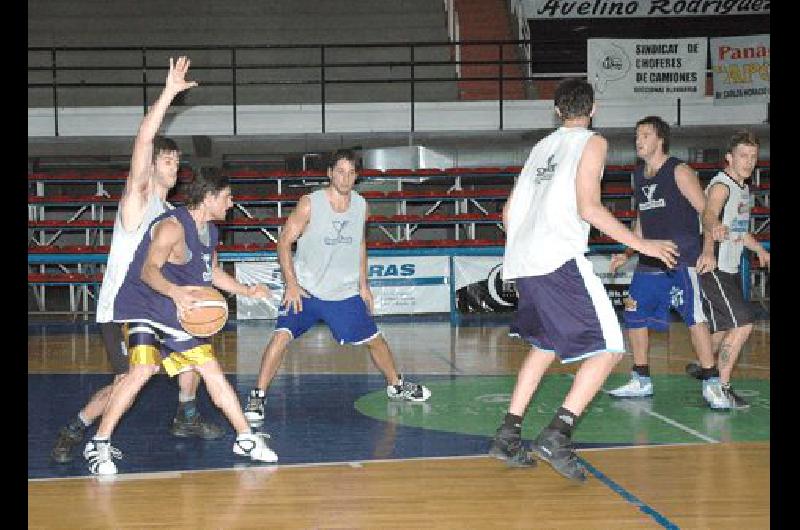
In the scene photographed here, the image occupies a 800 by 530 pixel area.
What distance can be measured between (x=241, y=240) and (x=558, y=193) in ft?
55.8

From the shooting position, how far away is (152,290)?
6074 millimetres

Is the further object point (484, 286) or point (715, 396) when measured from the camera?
point (484, 286)

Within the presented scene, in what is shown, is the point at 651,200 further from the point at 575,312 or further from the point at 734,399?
the point at 575,312

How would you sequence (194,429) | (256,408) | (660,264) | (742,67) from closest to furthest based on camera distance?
1. (194,429)
2. (256,408)
3. (660,264)
4. (742,67)

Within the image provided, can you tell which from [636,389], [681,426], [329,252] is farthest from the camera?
[636,389]

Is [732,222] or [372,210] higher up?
[372,210]

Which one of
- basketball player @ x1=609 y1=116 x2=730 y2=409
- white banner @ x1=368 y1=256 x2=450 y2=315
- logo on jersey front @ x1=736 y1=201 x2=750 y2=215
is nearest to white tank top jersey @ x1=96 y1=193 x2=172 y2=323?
basketball player @ x1=609 y1=116 x2=730 y2=409

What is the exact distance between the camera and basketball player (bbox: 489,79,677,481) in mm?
5668

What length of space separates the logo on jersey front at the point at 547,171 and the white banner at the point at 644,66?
13070 mm

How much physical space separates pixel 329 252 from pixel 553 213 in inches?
99.3

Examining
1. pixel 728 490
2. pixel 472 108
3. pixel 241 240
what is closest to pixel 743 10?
pixel 472 108

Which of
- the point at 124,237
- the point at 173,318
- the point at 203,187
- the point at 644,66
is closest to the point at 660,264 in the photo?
the point at 203,187

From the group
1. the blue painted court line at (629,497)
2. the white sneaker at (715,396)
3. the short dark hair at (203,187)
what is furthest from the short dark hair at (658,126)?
the short dark hair at (203,187)

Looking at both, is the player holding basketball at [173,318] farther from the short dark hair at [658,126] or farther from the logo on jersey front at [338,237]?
the short dark hair at [658,126]
